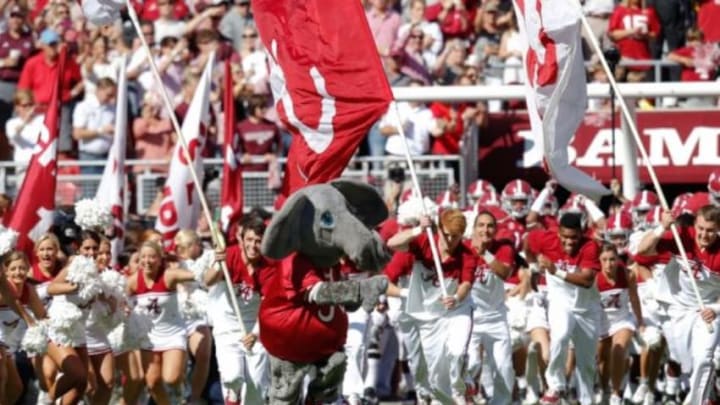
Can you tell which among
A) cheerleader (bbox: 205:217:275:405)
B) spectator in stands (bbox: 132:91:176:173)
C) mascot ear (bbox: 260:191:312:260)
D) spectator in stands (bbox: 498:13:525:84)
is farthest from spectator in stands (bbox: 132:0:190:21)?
mascot ear (bbox: 260:191:312:260)

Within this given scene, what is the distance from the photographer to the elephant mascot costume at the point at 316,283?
17391 millimetres

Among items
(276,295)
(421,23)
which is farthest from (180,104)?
(276,295)

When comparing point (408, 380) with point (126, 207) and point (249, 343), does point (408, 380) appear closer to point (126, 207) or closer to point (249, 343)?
point (126, 207)

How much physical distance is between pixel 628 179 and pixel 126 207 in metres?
4.99

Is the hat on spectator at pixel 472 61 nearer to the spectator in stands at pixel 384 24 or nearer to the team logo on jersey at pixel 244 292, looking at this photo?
the spectator in stands at pixel 384 24

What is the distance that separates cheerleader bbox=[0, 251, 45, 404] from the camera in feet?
65.4

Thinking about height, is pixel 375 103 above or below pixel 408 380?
above

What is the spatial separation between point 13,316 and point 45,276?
78cm

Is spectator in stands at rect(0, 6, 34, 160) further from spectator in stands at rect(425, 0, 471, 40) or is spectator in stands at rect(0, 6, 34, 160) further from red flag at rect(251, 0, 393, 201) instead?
red flag at rect(251, 0, 393, 201)

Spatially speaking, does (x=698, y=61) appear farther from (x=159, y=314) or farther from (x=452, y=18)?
(x=159, y=314)

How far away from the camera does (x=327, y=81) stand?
19.2 metres

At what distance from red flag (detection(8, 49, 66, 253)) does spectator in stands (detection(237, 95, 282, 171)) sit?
3.57m

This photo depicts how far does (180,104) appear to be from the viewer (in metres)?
26.7

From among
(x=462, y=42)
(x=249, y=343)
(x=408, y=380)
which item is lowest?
(x=408, y=380)
